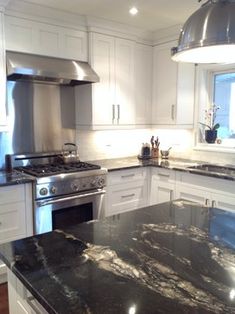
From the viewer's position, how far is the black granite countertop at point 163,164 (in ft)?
9.87

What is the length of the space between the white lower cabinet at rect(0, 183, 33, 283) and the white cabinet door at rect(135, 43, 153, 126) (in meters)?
Answer: 1.79

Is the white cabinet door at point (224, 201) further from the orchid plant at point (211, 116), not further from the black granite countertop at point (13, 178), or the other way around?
the black granite countertop at point (13, 178)

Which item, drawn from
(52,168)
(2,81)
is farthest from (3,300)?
(2,81)

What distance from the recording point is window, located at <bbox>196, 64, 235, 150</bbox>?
11.7 ft

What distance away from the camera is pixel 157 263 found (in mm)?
1105

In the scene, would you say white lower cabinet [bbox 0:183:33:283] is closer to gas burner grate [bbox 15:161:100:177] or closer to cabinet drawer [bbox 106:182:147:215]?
gas burner grate [bbox 15:161:100:177]

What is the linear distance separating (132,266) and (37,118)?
2.49m

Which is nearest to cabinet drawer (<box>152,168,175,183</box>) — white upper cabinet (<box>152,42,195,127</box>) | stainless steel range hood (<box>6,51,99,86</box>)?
white upper cabinet (<box>152,42,195,127</box>)

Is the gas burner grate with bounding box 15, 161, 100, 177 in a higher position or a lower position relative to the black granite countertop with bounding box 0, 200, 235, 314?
higher

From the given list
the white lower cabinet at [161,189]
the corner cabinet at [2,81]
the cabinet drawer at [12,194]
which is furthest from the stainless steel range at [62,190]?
the corner cabinet at [2,81]

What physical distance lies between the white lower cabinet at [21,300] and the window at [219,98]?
9.41 feet

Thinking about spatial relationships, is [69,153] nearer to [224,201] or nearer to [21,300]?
[224,201]

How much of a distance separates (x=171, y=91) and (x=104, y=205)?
1.64m

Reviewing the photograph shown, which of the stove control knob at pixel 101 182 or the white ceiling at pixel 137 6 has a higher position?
the white ceiling at pixel 137 6
